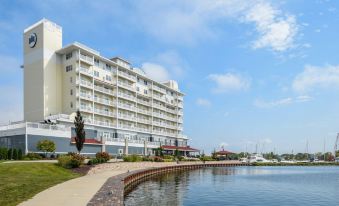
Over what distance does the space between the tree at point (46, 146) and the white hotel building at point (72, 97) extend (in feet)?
6.90

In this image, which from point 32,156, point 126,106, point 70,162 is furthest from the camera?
point 126,106

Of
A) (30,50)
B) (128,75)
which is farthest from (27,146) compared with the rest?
(128,75)

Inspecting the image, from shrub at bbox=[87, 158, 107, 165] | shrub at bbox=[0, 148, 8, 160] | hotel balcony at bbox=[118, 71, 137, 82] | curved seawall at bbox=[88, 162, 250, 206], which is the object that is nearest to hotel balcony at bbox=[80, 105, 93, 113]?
hotel balcony at bbox=[118, 71, 137, 82]

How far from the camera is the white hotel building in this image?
62.5 meters

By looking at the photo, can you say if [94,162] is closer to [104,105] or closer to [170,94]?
[104,105]

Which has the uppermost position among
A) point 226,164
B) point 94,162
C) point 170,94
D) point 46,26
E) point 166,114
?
point 46,26

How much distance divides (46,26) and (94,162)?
136 ft

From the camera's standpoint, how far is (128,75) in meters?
96.0

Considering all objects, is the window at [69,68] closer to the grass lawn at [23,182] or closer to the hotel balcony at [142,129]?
the hotel balcony at [142,129]

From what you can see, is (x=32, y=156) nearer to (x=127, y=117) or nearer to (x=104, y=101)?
(x=104, y=101)

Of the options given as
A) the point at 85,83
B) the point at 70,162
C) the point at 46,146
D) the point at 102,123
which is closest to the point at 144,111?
the point at 102,123

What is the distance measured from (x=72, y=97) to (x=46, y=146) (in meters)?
21.9

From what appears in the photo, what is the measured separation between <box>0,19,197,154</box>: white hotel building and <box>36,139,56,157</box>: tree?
2.10 m

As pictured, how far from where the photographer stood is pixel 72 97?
3000 inches
